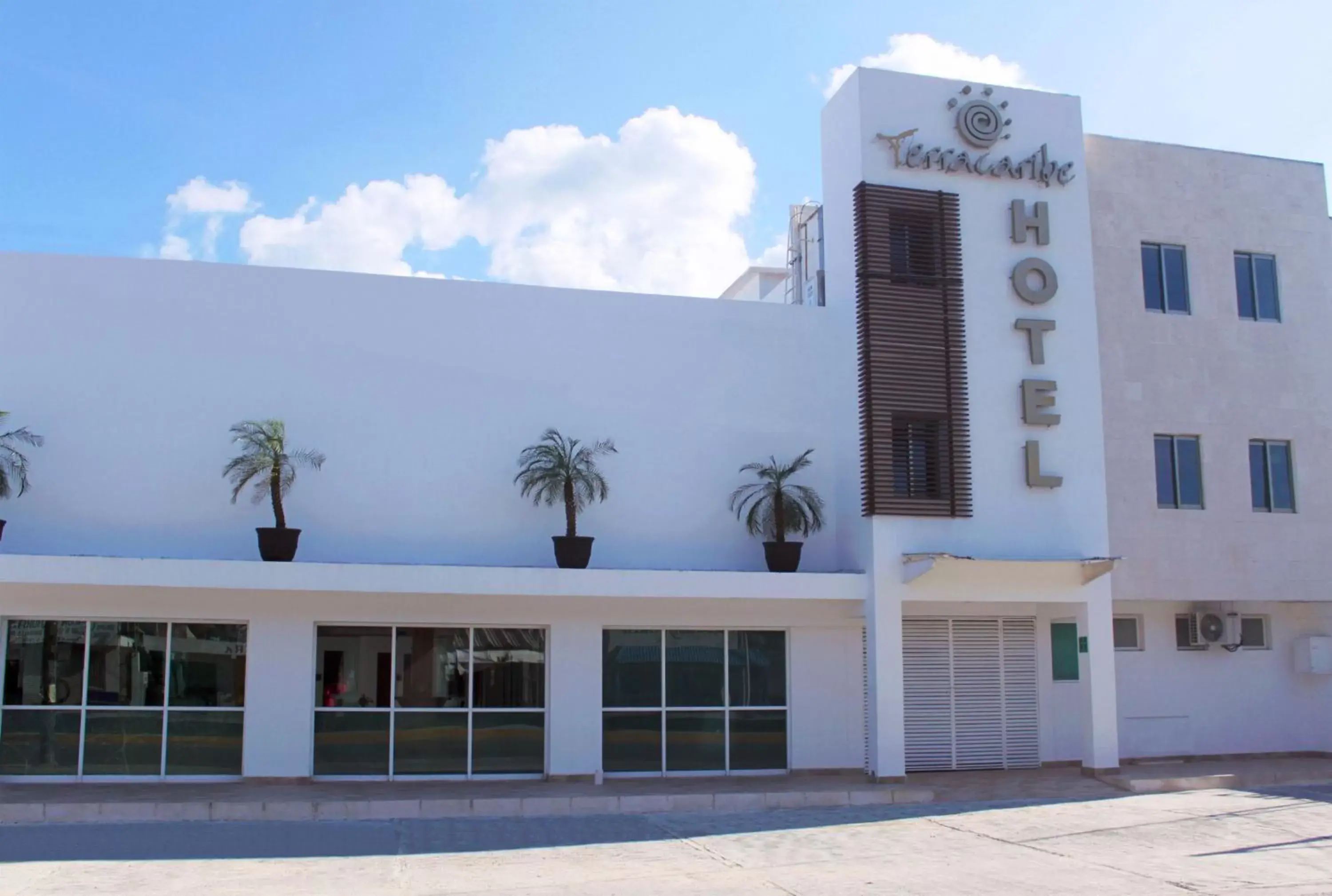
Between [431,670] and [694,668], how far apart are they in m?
3.85

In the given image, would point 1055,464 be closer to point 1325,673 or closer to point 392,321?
point 1325,673

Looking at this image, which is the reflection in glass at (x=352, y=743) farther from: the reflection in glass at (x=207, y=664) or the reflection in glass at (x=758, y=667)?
the reflection in glass at (x=758, y=667)

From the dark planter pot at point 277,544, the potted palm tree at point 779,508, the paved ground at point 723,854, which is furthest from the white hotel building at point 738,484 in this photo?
the paved ground at point 723,854

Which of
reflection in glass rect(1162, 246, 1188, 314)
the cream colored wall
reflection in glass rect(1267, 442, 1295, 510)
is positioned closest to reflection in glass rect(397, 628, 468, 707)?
the cream colored wall

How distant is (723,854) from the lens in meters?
13.0

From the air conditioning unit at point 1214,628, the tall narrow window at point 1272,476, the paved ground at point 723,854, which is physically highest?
the tall narrow window at point 1272,476

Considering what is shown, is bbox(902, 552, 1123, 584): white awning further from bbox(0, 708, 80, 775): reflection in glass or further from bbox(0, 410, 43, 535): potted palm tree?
bbox(0, 410, 43, 535): potted palm tree

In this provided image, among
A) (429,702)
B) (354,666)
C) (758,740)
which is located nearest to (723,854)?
(758,740)

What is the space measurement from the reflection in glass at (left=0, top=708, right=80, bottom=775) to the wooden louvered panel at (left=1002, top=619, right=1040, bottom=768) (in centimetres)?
1356

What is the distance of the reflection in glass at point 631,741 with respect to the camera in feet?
59.6

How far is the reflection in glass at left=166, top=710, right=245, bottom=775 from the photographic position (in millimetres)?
16906

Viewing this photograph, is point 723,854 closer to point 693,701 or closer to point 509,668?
point 693,701

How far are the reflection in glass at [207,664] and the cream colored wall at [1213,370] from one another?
13269mm

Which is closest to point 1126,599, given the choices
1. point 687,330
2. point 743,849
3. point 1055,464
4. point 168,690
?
point 1055,464
